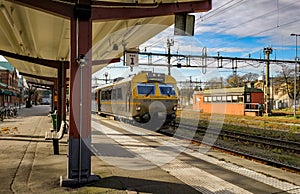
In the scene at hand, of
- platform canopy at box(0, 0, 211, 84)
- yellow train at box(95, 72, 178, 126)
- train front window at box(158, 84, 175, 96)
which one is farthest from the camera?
train front window at box(158, 84, 175, 96)

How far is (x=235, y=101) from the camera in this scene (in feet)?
111

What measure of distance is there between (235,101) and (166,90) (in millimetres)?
19128

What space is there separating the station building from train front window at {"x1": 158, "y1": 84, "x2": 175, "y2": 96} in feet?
57.5

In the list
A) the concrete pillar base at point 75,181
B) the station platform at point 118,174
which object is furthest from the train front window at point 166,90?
the concrete pillar base at point 75,181

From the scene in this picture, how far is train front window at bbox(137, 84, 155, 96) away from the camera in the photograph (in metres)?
16.2

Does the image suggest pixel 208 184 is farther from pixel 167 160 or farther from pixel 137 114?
pixel 137 114

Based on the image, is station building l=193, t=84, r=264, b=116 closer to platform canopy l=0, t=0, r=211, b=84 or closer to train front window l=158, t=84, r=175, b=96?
train front window l=158, t=84, r=175, b=96

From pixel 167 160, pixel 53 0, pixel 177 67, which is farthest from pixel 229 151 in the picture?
pixel 177 67

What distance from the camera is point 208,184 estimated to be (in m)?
6.24

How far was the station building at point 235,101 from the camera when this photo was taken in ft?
107

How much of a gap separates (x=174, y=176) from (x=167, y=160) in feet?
5.54

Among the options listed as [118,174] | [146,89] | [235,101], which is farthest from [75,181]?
[235,101]

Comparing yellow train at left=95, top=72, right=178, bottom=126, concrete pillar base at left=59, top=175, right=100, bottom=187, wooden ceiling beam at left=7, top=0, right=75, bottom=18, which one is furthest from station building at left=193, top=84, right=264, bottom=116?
wooden ceiling beam at left=7, top=0, right=75, bottom=18

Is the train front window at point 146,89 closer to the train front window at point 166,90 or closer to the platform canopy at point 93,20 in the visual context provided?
the train front window at point 166,90
